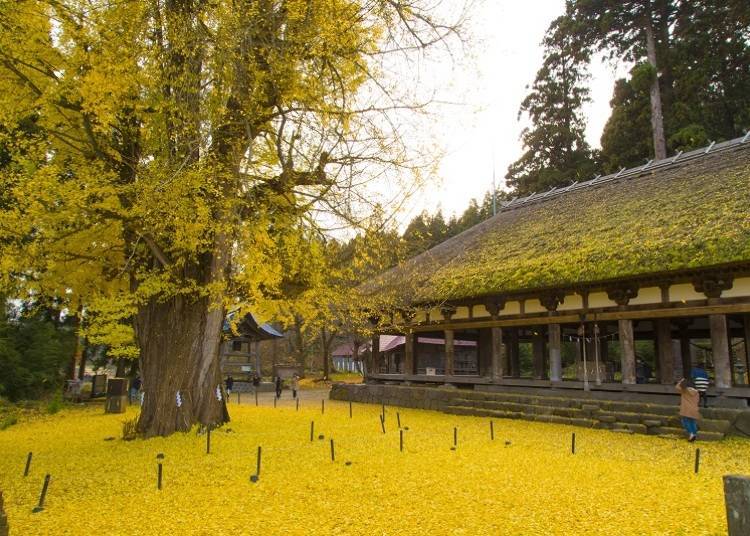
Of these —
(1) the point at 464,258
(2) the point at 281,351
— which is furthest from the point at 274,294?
Answer: (2) the point at 281,351

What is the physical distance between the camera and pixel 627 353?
13.4 m

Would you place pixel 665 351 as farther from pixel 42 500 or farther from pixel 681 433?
pixel 42 500

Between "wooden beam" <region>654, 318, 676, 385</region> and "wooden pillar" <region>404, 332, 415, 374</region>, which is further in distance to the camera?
"wooden pillar" <region>404, 332, 415, 374</region>

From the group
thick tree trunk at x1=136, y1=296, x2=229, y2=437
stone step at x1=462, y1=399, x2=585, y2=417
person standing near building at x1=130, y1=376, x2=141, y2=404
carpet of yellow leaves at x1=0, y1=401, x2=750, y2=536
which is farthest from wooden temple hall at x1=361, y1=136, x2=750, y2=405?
person standing near building at x1=130, y1=376, x2=141, y2=404

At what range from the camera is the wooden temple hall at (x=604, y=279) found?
11.7 m

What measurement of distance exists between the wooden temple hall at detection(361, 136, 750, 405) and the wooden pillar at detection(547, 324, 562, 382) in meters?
0.03

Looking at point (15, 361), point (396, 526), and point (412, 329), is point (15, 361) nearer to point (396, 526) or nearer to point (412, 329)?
point (412, 329)

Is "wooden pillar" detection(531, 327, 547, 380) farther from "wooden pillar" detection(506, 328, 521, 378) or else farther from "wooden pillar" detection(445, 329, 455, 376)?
"wooden pillar" detection(445, 329, 455, 376)

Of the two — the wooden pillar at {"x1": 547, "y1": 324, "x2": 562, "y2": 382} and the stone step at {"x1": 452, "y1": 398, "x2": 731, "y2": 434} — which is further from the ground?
the wooden pillar at {"x1": 547, "y1": 324, "x2": 562, "y2": 382}

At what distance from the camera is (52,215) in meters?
9.23

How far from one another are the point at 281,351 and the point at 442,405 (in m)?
36.8

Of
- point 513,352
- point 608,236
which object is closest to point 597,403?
point 608,236

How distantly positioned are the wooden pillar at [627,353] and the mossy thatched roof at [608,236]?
1.75 metres

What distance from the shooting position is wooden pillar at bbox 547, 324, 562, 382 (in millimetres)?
15016
